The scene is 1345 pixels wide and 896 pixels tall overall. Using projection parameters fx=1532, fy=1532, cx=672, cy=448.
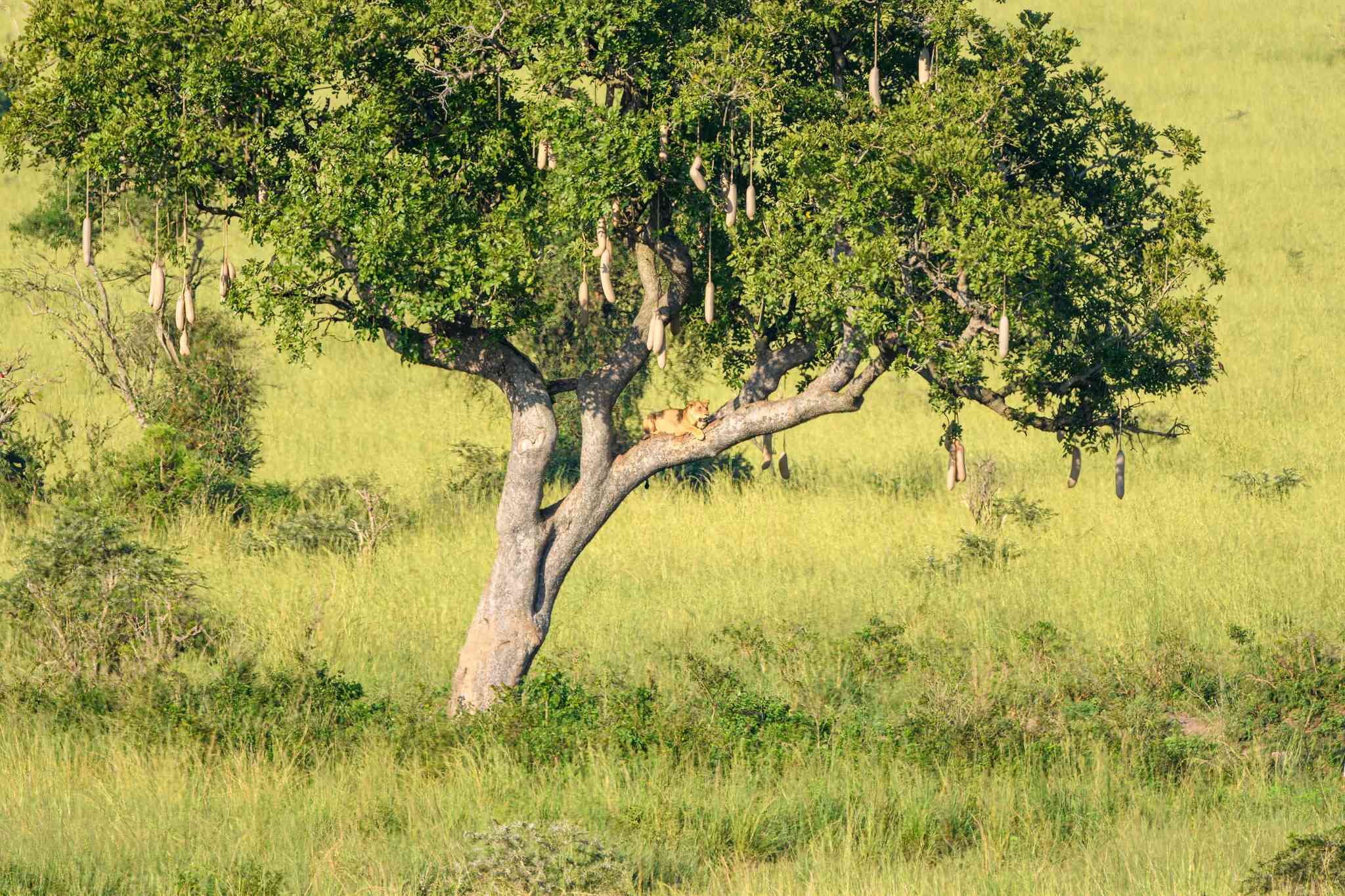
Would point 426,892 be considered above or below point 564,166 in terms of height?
below

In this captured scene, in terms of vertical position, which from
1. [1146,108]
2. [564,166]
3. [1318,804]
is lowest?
[1318,804]

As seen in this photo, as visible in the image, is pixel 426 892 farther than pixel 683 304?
No

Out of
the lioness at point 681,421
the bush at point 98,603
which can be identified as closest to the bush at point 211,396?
the bush at point 98,603

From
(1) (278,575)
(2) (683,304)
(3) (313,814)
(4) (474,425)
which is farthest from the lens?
(4) (474,425)

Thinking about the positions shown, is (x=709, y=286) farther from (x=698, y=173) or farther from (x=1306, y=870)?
(x=1306, y=870)

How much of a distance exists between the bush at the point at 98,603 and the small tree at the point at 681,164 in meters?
4.27

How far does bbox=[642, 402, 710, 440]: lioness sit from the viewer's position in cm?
1285

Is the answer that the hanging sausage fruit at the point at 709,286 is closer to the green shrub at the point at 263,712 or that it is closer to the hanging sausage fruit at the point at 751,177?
the hanging sausage fruit at the point at 751,177

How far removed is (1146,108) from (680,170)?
5121 centimetres

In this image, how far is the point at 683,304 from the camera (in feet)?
43.4

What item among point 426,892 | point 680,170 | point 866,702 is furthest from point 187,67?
point 866,702

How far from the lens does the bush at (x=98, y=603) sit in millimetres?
14258

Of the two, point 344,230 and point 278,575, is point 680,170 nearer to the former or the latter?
point 344,230

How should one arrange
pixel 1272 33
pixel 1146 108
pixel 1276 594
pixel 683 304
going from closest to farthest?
pixel 683 304
pixel 1276 594
pixel 1146 108
pixel 1272 33
